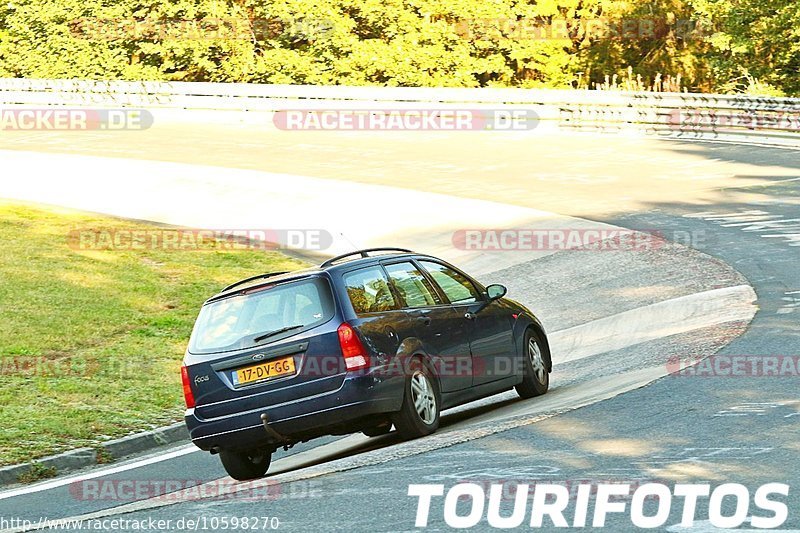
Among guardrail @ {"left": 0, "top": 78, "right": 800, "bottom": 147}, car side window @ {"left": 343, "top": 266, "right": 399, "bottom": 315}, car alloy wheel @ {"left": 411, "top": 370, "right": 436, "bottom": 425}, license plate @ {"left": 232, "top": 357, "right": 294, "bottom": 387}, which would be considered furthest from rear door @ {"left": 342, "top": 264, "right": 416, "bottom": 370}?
guardrail @ {"left": 0, "top": 78, "right": 800, "bottom": 147}

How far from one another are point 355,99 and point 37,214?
46.3 ft

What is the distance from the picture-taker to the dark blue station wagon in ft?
31.6

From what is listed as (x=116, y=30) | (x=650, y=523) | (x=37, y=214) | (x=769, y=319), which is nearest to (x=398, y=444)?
(x=650, y=523)

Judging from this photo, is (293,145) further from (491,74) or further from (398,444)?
(398,444)

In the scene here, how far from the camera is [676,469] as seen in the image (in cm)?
790

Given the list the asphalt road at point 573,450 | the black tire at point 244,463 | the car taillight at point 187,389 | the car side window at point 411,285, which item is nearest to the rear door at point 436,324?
the car side window at point 411,285

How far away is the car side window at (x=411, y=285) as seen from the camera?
Result: 10664mm

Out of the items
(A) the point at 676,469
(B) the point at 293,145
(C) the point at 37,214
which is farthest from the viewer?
(B) the point at 293,145

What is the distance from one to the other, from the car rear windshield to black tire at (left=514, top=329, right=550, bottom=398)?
Result: 2.73 m

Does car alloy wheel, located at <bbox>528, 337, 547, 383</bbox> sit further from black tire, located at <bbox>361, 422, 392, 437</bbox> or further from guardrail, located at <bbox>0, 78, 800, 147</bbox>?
guardrail, located at <bbox>0, 78, 800, 147</bbox>

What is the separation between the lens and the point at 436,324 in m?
10.7

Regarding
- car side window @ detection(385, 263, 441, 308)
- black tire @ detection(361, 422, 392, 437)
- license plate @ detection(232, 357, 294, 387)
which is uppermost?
car side window @ detection(385, 263, 441, 308)

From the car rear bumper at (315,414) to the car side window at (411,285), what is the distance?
1015 millimetres

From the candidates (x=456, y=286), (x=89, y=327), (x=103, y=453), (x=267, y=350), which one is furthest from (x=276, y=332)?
(x=89, y=327)
